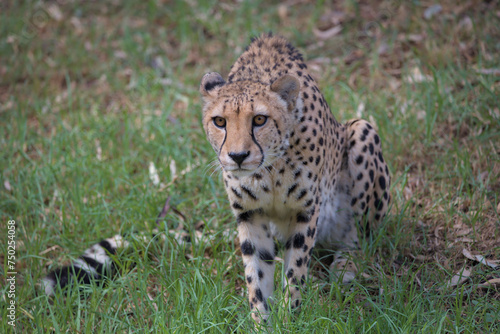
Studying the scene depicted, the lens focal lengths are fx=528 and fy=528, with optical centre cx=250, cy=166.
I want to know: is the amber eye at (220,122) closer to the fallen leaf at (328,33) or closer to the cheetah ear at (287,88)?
the cheetah ear at (287,88)

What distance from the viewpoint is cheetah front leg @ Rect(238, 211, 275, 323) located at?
343cm

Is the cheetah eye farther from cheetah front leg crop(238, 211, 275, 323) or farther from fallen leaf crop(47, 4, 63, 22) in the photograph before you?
fallen leaf crop(47, 4, 63, 22)

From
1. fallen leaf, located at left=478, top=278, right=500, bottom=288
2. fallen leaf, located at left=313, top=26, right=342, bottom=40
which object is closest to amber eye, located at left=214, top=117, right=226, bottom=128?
fallen leaf, located at left=478, top=278, right=500, bottom=288

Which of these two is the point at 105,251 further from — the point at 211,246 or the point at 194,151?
the point at 194,151

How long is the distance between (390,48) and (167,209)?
3.50 meters

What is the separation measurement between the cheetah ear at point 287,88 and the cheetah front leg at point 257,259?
814 mm

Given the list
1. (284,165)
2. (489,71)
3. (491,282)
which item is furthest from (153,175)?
(489,71)

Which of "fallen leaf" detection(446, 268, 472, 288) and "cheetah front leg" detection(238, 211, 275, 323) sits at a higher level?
"cheetah front leg" detection(238, 211, 275, 323)

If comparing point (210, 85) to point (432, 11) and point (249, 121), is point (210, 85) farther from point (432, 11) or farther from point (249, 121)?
point (432, 11)

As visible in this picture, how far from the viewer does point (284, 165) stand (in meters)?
3.36

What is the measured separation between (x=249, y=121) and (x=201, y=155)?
229 cm

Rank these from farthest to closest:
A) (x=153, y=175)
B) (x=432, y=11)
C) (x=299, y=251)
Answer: (x=432, y=11), (x=153, y=175), (x=299, y=251)

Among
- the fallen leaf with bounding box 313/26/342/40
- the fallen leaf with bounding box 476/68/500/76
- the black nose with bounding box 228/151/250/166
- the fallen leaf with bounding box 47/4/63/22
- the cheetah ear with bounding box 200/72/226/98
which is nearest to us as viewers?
the black nose with bounding box 228/151/250/166

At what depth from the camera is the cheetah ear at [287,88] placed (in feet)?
10.4
